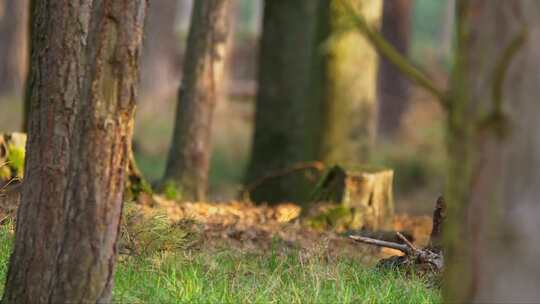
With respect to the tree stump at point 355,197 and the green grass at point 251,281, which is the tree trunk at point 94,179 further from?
the tree stump at point 355,197

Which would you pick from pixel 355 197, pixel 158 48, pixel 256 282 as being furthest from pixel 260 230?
pixel 158 48

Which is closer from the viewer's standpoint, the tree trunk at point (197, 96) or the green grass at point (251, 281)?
the green grass at point (251, 281)

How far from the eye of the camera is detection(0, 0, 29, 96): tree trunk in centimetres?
2514

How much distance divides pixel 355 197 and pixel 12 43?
17.3 meters

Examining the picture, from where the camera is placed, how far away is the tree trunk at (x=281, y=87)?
42.7ft

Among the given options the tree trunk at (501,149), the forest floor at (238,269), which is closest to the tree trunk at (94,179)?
the forest floor at (238,269)

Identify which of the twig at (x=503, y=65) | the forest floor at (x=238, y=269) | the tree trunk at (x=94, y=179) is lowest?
the forest floor at (x=238, y=269)

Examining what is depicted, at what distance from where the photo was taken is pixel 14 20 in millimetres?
25203

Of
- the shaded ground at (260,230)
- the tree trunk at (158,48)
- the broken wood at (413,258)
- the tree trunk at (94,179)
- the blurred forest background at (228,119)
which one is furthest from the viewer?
the tree trunk at (158,48)

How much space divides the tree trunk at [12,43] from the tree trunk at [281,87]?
42.2 ft

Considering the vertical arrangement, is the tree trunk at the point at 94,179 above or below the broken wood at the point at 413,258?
above

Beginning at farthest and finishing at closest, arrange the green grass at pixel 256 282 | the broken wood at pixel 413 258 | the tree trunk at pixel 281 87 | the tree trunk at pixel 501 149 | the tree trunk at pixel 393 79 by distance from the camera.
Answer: the tree trunk at pixel 393 79, the tree trunk at pixel 281 87, the broken wood at pixel 413 258, the green grass at pixel 256 282, the tree trunk at pixel 501 149

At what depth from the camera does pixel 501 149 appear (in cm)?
380

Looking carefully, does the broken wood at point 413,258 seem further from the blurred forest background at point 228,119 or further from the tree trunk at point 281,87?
the tree trunk at point 281,87
